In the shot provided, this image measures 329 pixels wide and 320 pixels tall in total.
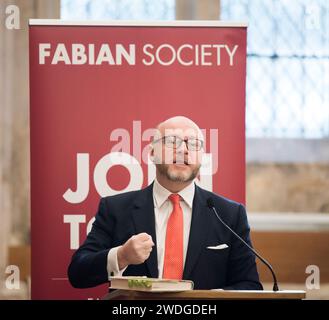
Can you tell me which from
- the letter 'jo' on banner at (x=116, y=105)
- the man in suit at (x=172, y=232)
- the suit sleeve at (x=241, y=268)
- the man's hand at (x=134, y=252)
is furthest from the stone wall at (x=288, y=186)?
the man's hand at (x=134, y=252)

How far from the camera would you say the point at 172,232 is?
5434mm

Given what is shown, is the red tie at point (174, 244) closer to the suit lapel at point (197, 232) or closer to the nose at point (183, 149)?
the suit lapel at point (197, 232)

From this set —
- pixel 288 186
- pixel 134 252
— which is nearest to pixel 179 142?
pixel 134 252

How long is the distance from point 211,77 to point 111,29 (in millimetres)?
665

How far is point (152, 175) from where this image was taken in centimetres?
557

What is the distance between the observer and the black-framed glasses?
544 cm

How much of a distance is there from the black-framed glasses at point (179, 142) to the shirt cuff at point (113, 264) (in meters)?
0.67

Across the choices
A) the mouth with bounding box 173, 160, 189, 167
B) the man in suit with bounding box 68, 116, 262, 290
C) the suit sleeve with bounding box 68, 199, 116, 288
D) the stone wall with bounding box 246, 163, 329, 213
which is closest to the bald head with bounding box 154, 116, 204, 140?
the man in suit with bounding box 68, 116, 262, 290

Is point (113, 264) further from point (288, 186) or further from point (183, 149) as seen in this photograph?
point (288, 186)

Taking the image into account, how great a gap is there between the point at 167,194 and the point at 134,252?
0.43m

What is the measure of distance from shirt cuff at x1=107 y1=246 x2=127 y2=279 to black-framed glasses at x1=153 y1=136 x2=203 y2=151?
672 mm

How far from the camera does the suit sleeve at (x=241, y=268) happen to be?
5258 millimetres
